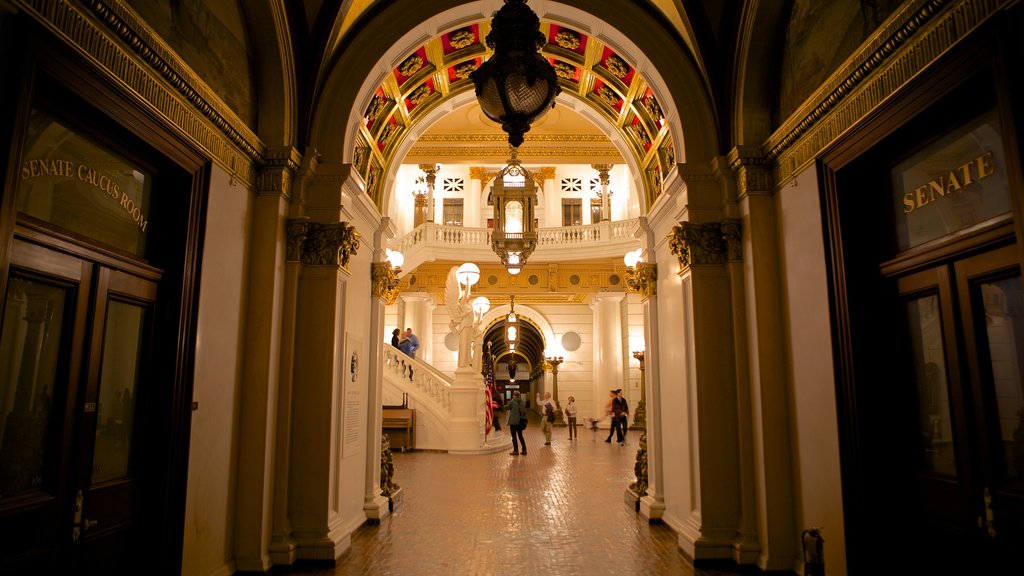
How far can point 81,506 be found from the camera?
3543 millimetres

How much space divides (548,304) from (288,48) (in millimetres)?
18178

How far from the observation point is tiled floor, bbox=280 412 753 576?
212 inches

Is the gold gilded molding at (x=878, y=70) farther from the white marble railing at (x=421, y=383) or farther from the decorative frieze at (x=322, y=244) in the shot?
the white marble railing at (x=421, y=383)

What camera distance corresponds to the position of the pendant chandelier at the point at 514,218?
8.81 meters

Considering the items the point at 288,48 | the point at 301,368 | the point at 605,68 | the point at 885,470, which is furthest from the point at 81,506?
the point at 605,68

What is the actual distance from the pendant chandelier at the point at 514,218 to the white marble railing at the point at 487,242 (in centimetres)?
849

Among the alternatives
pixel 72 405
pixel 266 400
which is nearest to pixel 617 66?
pixel 266 400

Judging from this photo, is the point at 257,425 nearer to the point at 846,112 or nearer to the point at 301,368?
the point at 301,368

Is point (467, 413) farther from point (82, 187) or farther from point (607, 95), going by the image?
point (82, 187)

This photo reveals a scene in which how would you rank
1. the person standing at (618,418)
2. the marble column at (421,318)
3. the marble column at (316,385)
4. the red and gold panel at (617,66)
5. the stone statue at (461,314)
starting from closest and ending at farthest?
the marble column at (316,385) → the red and gold panel at (617,66) → the stone statue at (461,314) → the person standing at (618,418) → the marble column at (421,318)

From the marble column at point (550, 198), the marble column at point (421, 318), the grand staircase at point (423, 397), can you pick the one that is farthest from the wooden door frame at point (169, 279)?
Result: the marble column at point (550, 198)

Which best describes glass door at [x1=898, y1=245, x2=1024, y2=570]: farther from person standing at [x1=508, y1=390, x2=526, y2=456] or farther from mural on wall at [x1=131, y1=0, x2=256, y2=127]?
person standing at [x1=508, y1=390, x2=526, y2=456]

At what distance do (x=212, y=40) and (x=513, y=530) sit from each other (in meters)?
5.61

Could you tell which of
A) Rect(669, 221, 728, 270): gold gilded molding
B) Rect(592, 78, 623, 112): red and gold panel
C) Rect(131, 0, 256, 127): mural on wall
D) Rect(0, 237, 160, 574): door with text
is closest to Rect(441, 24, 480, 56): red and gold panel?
Rect(592, 78, 623, 112): red and gold panel
